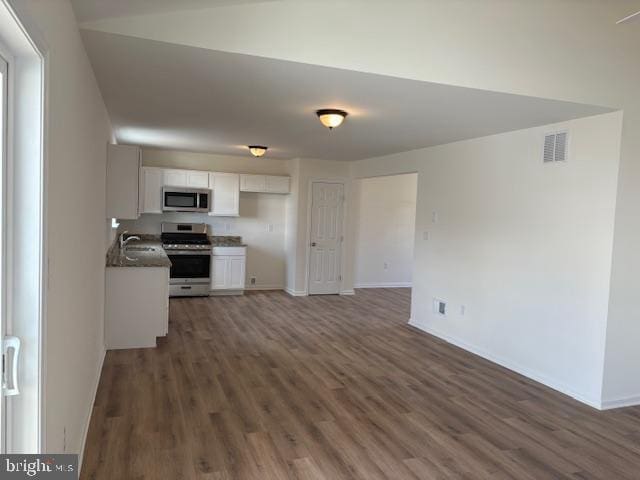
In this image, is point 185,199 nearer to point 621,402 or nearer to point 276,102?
point 276,102

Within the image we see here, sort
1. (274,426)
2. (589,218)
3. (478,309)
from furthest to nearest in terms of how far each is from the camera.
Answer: (478,309), (589,218), (274,426)

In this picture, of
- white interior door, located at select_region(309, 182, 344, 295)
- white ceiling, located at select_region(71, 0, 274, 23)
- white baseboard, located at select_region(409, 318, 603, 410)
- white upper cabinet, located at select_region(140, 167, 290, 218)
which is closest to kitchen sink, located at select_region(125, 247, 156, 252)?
white upper cabinet, located at select_region(140, 167, 290, 218)

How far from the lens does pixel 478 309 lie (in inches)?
201

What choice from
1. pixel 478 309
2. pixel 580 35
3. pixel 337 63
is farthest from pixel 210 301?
pixel 580 35

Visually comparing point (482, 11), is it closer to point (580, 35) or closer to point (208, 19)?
point (580, 35)

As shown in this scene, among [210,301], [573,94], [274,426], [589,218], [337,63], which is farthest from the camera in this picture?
[210,301]

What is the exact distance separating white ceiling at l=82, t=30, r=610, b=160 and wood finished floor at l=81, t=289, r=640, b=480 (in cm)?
236

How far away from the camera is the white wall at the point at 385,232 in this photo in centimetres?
911

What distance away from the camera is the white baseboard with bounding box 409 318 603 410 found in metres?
3.92

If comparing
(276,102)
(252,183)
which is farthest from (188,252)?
(276,102)

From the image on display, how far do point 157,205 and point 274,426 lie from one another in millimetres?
5123

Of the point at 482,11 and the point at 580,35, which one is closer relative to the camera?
the point at 482,11

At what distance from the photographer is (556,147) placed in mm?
4180

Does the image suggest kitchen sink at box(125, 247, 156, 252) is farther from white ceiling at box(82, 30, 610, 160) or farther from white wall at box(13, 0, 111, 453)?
white wall at box(13, 0, 111, 453)
